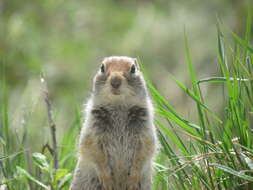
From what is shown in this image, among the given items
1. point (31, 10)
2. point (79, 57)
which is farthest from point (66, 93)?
point (31, 10)

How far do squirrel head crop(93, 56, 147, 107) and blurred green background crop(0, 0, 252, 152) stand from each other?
14.7ft

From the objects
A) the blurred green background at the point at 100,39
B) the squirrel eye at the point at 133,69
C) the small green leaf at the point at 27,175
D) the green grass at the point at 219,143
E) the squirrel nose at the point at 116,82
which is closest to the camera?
the green grass at the point at 219,143

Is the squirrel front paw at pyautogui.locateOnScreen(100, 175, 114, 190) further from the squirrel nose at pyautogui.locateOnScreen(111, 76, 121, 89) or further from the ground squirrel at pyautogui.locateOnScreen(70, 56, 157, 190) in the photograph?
the squirrel nose at pyautogui.locateOnScreen(111, 76, 121, 89)

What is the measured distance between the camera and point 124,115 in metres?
4.16

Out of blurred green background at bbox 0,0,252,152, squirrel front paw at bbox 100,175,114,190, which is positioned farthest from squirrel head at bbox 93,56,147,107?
blurred green background at bbox 0,0,252,152

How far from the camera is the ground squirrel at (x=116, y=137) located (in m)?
4.04

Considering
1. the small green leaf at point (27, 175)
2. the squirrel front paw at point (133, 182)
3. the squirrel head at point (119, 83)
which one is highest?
the squirrel head at point (119, 83)

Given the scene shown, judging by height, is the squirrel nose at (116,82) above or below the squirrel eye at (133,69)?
below

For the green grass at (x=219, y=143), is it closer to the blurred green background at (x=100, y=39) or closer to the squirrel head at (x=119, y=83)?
the squirrel head at (x=119, y=83)

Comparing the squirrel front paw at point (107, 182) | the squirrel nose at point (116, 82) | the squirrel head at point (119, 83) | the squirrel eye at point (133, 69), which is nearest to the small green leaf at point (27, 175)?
the squirrel front paw at point (107, 182)

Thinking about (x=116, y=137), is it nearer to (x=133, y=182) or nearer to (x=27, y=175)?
(x=133, y=182)

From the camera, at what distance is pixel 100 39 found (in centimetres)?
1207

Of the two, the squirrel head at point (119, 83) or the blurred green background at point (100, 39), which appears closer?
the squirrel head at point (119, 83)

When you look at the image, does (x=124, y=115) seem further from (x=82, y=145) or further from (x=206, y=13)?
(x=206, y=13)
